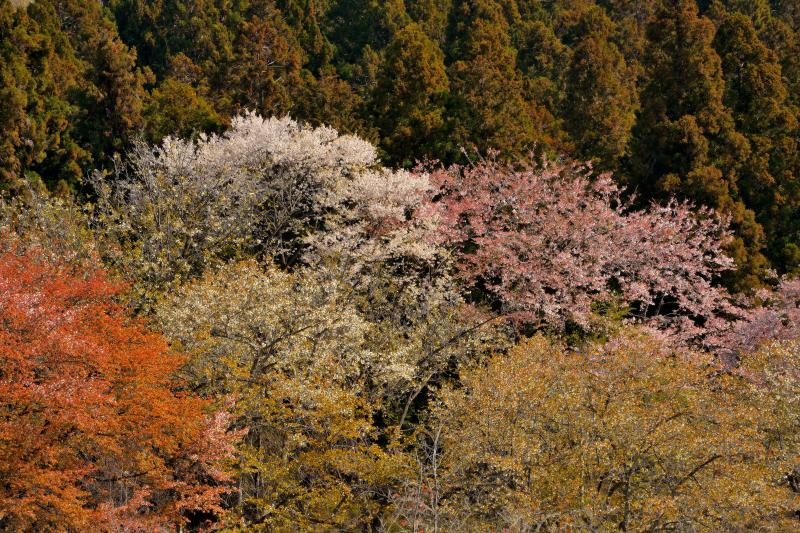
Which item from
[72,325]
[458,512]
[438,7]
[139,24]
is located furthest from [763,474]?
[139,24]

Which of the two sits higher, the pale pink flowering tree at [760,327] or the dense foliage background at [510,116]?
the dense foliage background at [510,116]

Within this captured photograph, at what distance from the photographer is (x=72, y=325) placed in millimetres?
14102

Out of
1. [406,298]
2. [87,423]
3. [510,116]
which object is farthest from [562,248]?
[87,423]

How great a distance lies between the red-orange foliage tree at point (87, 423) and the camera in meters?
12.5

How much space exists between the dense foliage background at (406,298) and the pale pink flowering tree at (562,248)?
0.14 meters

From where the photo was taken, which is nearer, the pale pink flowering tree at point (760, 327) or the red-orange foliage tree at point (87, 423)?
the red-orange foliage tree at point (87, 423)

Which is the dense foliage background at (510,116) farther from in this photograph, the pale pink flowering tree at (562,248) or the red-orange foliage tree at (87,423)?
the red-orange foliage tree at (87,423)

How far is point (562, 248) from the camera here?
78.1ft

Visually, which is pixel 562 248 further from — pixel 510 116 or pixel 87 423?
pixel 87 423

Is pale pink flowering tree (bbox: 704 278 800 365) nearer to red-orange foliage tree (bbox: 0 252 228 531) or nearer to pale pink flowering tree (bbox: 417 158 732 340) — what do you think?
pale pink flowering tree (bbox: 417 158 732 340)

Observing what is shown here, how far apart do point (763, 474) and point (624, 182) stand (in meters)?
19.3

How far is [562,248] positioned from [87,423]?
1568cm

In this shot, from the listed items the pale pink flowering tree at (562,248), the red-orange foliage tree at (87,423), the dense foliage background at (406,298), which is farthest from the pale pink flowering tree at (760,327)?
the red-orange foliage tree at (87,423)

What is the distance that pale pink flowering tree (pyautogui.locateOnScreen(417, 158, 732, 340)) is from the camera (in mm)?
22562
